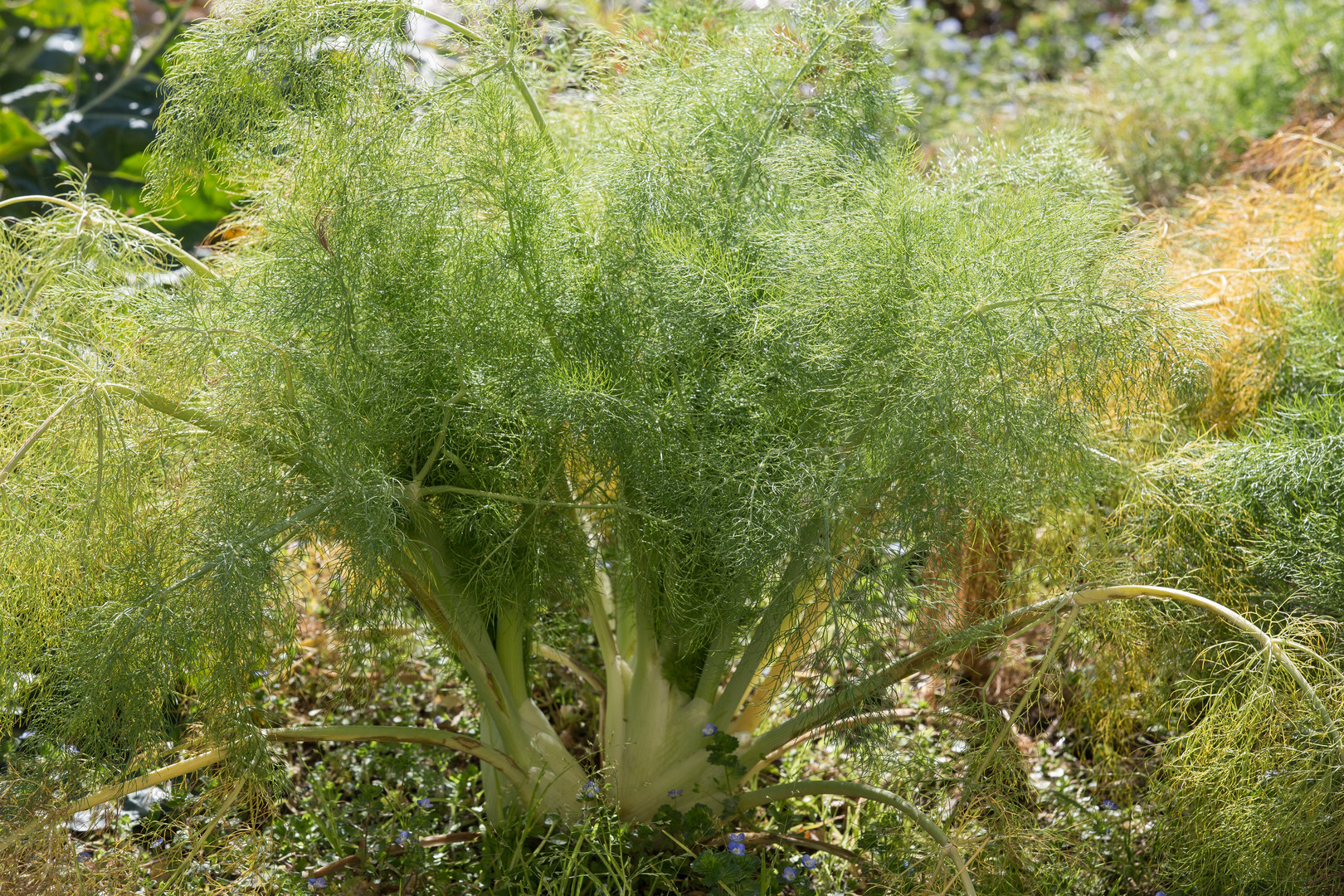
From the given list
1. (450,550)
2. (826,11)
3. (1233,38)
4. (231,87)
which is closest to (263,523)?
(450,550)

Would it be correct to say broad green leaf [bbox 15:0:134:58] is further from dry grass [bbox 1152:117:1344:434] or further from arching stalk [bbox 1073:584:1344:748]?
arching stalk [bbox 1073:584:1344:748]

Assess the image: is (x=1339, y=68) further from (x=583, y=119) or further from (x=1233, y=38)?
(x=583, y=119)

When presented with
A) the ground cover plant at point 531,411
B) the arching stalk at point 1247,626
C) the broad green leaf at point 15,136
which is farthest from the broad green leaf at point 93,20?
the arching stalk at point 1247,626

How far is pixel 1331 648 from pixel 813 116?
1.29 m

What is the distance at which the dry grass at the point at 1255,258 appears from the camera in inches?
93.5

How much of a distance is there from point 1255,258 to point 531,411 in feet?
6.25

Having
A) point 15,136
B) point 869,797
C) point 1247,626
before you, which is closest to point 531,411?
point 869,797

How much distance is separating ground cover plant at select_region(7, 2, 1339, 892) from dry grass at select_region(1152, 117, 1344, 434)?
2.15ft

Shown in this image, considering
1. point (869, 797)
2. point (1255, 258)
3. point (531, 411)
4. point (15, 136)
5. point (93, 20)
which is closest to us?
point (531, 411)

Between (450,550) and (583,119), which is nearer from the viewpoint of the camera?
(450,550)

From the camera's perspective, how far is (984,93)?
489 centimetres

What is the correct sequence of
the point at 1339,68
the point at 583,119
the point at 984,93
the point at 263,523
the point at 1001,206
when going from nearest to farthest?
the point at 263,523 → the point at 1001,206 → the point at 583,119 → the point at 1339,68 → the point at 984,93

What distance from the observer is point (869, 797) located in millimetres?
1744

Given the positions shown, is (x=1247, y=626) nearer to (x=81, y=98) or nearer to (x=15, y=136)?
(x=15, y=136)
